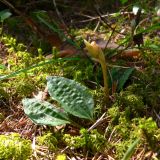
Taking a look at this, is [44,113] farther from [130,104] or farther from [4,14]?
[4,14]

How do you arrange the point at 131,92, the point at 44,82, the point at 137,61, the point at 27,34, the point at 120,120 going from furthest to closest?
1. the point at 27,34
2. the point at 137,61
3. the point at 44,82
4. the point at 131,92
5. the point at 120,120

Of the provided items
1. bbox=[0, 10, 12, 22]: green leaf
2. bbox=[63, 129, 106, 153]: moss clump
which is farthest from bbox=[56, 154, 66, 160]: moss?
bbox=[0, 10, 12, 22]: green leaf

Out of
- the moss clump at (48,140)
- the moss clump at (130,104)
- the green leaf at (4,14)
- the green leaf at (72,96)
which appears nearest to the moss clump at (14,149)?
the moss clump at (48,140)

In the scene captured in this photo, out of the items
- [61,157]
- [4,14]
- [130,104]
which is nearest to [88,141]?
[61,157]

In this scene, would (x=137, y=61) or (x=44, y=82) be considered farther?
(x=137, y=61)

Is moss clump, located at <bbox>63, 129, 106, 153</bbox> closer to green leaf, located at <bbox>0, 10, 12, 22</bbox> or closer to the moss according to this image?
the moss

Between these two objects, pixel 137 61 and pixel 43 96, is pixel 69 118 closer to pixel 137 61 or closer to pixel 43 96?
pixel 43 96

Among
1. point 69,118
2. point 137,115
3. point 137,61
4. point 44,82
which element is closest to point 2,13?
point 44,82

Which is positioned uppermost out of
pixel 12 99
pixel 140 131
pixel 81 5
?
pixel 81 5
